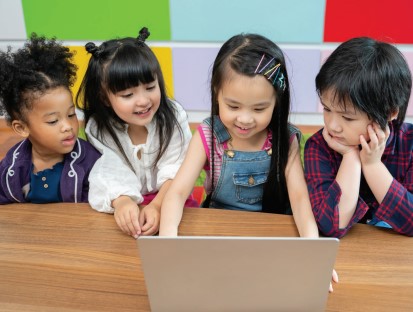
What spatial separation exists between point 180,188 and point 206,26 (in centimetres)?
179

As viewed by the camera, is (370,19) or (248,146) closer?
(248,146)

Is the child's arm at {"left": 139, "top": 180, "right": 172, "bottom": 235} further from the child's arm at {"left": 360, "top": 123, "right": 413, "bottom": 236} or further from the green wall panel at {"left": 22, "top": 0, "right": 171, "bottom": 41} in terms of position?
the green wall panel at {"left": 22, "top": 0, "right": 171, "bottom": 41}

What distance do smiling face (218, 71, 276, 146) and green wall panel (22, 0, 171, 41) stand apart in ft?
5.89

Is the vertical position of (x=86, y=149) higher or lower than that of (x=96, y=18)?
lower

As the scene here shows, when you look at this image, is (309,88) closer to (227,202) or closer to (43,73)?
(227,202)

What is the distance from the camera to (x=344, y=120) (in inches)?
38.0

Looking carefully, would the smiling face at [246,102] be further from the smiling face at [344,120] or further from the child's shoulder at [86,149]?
the child's shoulder at [86,149]

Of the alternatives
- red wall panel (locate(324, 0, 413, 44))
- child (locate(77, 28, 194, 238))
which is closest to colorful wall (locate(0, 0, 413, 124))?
red wall panel (locate(324, 0, 413, 44))

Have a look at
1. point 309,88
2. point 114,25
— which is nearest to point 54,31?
point 114,25

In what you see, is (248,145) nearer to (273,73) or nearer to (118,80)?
(273,73)

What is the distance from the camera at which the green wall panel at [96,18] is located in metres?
2.67

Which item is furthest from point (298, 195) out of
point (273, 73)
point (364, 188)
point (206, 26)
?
point (206, 26)

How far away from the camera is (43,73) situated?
3.83 feet

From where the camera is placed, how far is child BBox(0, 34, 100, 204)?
3.74 ft
